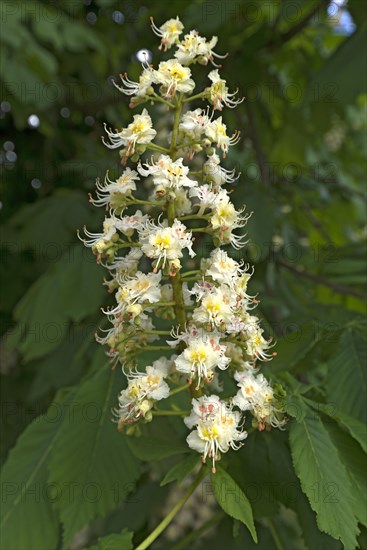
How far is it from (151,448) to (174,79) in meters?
0.65

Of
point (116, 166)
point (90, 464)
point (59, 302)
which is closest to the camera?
point (90, 464)

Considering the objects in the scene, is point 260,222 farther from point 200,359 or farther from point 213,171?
point 200,359

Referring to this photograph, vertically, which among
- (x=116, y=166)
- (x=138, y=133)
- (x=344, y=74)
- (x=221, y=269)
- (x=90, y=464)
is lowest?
(x=90, y=464)

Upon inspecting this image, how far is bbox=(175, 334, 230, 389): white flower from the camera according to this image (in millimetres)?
1068

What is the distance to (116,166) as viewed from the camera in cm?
230

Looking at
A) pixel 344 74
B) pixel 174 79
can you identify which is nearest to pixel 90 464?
pixel 174 79

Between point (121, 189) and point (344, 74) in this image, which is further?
point (344, 74)

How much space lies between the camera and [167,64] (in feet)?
3.88

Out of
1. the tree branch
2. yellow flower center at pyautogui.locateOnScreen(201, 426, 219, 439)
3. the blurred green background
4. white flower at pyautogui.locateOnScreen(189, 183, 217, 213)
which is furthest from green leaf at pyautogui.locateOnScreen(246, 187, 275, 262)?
yellow flower center at pyautogui.locateOnScreen(201, 426, 219, 439)

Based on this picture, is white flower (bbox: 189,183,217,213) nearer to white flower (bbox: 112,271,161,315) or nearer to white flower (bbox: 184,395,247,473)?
white flower (bbox: 112,271,161,315)

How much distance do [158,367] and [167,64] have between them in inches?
20.4

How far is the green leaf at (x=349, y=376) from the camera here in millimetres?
1357

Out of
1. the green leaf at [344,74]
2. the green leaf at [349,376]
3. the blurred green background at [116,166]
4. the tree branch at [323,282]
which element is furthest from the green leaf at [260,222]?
the green leaf at [349,376]

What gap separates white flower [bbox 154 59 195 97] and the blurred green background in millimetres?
552
